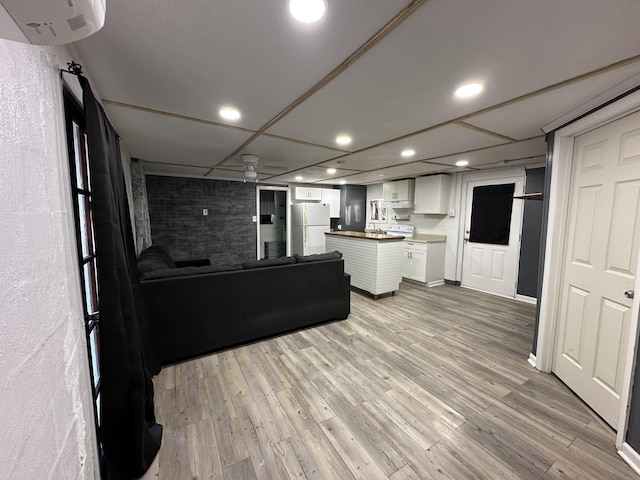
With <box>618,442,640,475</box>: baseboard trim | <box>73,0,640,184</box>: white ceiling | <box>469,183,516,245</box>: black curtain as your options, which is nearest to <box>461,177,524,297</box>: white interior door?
<box>469,183,516,245</box>: black curtain

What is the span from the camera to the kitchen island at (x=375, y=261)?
13.0 feet

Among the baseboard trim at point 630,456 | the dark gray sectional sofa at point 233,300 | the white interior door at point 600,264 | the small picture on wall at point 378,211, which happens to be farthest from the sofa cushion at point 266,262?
the small picture on wall at point 378,211

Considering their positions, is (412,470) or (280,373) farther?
(280,373)

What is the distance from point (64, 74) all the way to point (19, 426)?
1.27 metres

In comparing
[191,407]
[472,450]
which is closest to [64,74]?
[191,407]

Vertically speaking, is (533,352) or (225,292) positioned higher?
(225,292)

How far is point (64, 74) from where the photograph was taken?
1047mm

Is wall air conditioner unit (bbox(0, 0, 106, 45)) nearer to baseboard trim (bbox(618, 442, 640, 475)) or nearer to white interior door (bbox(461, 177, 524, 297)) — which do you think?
baseboard trim (bbox(618, 442, 640, 475))

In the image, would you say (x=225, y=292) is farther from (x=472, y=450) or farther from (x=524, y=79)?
(x=524, y=79)

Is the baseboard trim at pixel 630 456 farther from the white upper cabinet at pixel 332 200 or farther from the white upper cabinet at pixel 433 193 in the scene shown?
the white upper cabinet at pixel 332 200

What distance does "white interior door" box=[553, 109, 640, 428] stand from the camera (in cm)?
162

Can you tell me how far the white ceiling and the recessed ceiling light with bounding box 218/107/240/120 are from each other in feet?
0.18

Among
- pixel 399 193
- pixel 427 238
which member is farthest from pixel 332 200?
pixel 427 238

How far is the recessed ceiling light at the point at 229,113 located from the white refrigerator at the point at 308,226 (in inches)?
160
